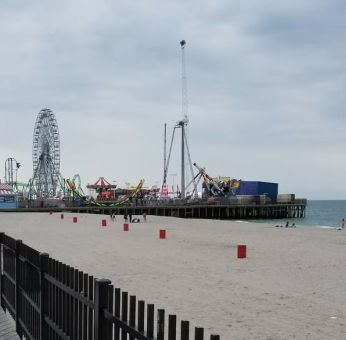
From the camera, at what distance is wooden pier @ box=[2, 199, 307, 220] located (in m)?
85.2

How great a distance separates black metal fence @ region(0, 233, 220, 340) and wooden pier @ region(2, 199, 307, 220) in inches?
2742

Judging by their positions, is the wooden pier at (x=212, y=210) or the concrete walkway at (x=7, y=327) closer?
the concrete walkway at (x=7, y=327)

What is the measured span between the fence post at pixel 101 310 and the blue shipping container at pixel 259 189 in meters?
117

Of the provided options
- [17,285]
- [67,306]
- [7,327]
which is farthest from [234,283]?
[67,306]

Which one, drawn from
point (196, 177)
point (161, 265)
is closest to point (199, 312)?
point (161, 265)

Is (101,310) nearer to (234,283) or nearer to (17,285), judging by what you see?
(17,285)

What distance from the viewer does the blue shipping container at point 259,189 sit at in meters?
119

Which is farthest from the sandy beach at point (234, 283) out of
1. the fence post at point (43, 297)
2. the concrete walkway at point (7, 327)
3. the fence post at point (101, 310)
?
the fence post at point (101, 310)

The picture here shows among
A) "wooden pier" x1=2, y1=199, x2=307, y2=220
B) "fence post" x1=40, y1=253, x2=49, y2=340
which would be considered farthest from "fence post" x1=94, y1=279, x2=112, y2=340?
"wooden pier" x1=2, y1=199, x2=307, y2=220

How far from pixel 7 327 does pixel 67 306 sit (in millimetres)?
3420

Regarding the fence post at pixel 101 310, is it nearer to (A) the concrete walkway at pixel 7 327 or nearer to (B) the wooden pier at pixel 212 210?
(A) the concrete walkway at pixel 7 327

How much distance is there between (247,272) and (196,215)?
84010mm

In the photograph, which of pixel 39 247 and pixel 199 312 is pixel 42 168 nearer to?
pixel 39 247

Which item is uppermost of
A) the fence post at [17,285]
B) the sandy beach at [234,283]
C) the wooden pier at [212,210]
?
the fence post at [17,285]
